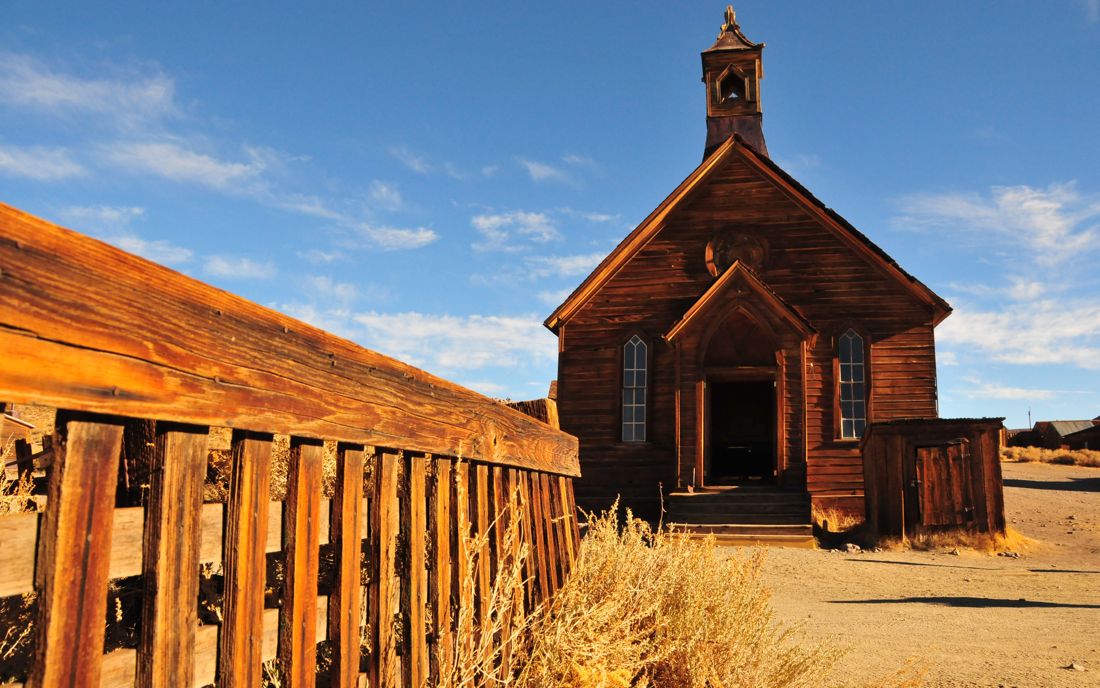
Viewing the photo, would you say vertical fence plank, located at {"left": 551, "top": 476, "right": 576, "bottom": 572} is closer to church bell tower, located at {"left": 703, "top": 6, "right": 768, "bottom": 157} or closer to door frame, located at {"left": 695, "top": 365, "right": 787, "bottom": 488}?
door frame, located at {"left": 695, "top": 365, "right": 787, "bottom": 488}

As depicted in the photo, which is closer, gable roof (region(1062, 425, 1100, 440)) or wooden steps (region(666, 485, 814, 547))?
wooden steps (region(666, 485, 814, 547))

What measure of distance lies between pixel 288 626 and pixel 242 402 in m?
0.61

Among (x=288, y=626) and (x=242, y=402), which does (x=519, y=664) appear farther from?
(x=242, y=402)

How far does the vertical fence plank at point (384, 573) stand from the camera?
2.49 metres

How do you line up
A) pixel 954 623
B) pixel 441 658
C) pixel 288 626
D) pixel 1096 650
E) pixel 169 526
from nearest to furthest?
pixel 169 526, pixel 288 626, pixel 441 658, pixel 1096 650, pixel 954 623

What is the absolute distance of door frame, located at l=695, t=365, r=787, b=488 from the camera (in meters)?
16.7

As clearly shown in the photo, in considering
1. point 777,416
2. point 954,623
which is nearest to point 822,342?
point 777,416

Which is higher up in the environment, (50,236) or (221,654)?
(50,236)

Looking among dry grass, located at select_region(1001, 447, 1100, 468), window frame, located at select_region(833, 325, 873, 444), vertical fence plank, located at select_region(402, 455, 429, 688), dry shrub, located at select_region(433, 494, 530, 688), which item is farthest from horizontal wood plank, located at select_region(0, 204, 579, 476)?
dry grass, located at select_region(1001, 447, 1100, 468)

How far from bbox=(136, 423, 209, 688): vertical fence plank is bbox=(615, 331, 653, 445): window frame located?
16.3 meters

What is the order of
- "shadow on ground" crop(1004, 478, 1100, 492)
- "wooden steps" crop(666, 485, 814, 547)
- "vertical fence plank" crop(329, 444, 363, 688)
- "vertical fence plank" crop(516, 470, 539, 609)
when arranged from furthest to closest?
"shadow on ground" crop(1004, 478, 1100, 492)
"wooden steps" crop(666, 485, 814, 547)
"vertical fence plank" crop(516, 470, 539, 609)
"vertical fence plank" crop(329, 444, 363, 688)

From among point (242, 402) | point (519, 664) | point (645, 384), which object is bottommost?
point (519, 664)

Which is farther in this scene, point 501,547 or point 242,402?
point 501,547

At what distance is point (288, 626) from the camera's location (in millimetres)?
2064
